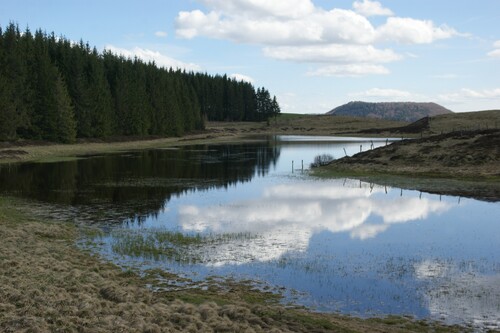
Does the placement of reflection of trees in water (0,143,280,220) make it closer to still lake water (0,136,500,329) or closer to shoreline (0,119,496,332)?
still lake water (0,136,500,329)

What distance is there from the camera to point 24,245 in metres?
→ 22.9

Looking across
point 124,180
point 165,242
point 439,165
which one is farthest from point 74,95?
point 165,242

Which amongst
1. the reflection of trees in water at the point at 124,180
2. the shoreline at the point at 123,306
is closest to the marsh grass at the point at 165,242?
the shoreline at the point at 123,306

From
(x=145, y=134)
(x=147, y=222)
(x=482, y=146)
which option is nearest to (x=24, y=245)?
(x=147, y=222)

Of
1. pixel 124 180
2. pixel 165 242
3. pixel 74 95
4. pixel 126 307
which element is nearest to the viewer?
pixel 126 307

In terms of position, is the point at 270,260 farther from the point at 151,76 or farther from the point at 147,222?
the point at 151,76

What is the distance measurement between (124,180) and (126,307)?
38284 mm

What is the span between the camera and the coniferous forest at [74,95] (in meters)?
93.9

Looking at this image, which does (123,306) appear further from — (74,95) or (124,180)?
(74,95)

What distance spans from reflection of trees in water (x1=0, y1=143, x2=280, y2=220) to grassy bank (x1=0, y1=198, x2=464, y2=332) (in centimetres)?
1383

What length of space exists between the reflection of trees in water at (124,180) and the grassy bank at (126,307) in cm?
1383

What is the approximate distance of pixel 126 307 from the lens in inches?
587

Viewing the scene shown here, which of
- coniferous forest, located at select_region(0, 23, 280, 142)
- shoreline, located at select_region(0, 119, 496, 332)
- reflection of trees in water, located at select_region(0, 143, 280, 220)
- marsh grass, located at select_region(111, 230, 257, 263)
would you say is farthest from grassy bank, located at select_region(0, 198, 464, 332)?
coniferous forest, located at select_region(0, 23, 280, 142)

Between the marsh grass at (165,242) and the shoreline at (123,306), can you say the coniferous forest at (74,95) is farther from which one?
the shoreline at (123,306)
